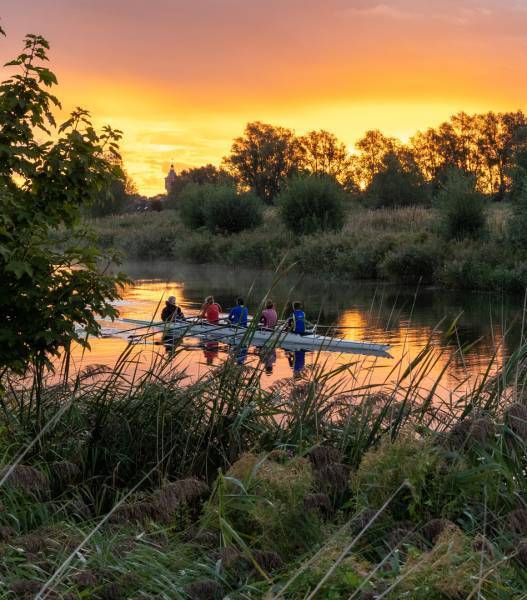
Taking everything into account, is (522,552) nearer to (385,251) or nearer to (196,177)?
(385,251)

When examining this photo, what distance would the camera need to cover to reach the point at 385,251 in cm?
4741

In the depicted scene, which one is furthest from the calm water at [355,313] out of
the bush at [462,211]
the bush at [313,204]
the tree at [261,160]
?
the tree at [261,160]

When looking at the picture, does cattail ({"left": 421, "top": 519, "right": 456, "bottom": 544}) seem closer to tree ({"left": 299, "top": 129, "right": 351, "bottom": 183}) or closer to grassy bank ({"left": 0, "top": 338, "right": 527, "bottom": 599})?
grassy bank ({"left": 0, "top": 338, "right": 527, "bottom": 599})

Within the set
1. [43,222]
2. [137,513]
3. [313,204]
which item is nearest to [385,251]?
[313,204]

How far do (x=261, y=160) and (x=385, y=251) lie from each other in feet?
189

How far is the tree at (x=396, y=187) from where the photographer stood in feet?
220

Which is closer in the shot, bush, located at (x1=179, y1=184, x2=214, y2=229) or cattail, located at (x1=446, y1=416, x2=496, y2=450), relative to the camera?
cattail, located at (x1=446, y1=416, x2=496, y2=450)

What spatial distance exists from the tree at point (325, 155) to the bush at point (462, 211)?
59832 mm

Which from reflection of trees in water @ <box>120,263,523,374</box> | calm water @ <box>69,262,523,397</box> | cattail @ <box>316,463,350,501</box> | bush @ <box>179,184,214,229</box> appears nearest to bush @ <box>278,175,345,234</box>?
reflection of trees in water @ <box>120,263,523,374</box>

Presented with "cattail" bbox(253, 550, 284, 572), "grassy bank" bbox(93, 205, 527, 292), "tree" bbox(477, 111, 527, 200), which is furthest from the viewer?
"tree" bbox(477, 111, 527, 200)

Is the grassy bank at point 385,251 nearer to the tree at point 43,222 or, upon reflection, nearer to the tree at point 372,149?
the tree at point 43,222

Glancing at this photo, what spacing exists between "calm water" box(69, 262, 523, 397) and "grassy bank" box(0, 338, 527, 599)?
9176 millimetres

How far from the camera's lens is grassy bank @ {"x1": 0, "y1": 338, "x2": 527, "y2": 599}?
3520mm

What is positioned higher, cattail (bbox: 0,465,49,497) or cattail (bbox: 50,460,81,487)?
cattail (bbox: 0,465,49,497)
